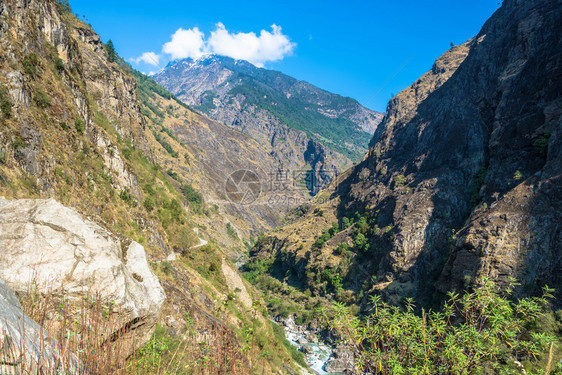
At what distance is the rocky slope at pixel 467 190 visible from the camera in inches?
1430

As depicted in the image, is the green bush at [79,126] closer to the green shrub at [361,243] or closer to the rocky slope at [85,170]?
the rocky slope at [85,170]

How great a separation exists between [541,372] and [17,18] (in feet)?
94.7

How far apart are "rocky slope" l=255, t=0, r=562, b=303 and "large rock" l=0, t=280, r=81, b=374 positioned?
42139 millimetres

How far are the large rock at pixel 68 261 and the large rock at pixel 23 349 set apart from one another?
167cm

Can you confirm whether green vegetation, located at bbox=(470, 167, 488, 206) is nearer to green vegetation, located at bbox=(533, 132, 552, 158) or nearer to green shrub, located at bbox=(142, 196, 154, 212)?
green vegetation, located at bbox=(533, 132, 552, 158)

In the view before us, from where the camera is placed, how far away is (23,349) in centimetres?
343

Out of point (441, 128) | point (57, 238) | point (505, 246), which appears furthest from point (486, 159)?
point (57, 238)

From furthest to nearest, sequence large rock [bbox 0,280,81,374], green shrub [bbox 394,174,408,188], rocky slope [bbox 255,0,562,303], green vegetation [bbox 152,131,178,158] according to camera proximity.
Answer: green vegetation [bbox 152,131,178,158] → green shrub [bbox 394,174,408,188] → rocky slope [bbox 255,0,562,303] → large rock [bbox 0,280,81,374]

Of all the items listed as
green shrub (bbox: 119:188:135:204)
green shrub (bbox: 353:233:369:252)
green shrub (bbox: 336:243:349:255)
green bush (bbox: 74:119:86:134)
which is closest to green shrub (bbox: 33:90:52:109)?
green bush (bbox: 74:119:86:134)

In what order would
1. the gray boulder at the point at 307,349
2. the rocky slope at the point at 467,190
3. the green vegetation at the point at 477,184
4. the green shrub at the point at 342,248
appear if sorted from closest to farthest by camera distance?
the rocky slope at the point at 467,190 → the gray boulder at the point at 307,349 → the green vegetation at the point at 477,184 → the green shrub at the point at 342,248

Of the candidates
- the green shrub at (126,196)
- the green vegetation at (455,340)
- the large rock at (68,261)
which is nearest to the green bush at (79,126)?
the green shrub at (126,196)

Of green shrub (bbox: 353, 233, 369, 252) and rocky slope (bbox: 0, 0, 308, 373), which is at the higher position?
rocky slope (bbox: 0, 0, 308, 373)

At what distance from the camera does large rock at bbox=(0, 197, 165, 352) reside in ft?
20.3

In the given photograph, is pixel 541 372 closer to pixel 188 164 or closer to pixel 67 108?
pixel 67 108
